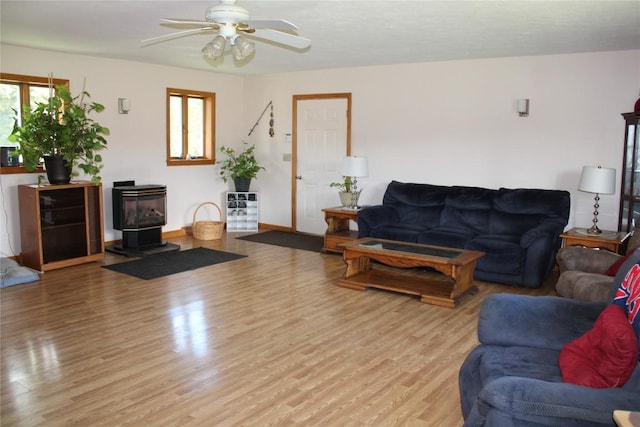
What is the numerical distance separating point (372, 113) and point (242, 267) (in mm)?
2717

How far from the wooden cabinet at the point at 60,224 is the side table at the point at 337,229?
8.73 ft

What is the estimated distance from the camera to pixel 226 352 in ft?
12.0

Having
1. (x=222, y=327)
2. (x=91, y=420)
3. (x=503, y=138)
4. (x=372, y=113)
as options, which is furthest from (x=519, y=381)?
(x=372, y=113)

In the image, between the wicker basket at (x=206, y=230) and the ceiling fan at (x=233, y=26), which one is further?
the wicker basket at (x=206, y=230)

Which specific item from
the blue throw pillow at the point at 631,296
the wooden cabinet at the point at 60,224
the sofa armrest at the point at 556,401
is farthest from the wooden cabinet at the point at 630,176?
the wooden cabinet at the point at 60,224

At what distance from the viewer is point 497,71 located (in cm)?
616

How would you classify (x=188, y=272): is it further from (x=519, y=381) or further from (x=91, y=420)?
(x=519, y=381)

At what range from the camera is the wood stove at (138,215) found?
6496 mm

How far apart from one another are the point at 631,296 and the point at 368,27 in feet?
10.2

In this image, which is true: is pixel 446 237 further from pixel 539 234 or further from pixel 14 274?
pixel 14 274

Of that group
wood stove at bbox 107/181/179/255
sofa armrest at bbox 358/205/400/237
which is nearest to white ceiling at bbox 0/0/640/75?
wood stove at bbox 107/181/179/255

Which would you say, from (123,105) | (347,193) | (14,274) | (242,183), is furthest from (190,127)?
(14,274)

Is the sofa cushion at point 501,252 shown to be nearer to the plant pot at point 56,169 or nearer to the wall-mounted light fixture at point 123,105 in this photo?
the plant pot at point 56,169

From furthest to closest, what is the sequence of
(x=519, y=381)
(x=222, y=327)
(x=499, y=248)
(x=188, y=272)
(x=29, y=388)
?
1. (x=188, y=272)
2. (x=499, y=248)
3. (x=222, y=327)
4. (x=29, y=388)
5. (x=519, y=381)
